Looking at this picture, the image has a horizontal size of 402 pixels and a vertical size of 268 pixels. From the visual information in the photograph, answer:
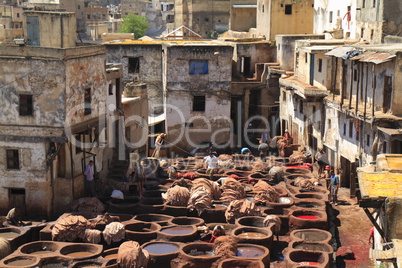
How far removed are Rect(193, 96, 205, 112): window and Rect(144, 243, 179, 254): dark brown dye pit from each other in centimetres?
1667

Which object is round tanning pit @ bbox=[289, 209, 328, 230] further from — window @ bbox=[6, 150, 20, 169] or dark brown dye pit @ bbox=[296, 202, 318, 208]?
window @ bbox=[6, 150, 20, 169]

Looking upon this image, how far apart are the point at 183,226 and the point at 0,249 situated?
18.4ft

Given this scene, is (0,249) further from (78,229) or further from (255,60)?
(255,60)

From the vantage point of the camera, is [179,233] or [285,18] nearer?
[179,233]

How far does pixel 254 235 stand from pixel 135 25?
70.0 m

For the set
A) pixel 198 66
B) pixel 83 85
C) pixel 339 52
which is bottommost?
pixel 198 66

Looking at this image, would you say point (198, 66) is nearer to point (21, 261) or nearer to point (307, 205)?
point (307, 205)

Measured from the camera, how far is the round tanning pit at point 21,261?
1854 cm

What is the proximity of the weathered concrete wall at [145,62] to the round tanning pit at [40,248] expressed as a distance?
18231 mm

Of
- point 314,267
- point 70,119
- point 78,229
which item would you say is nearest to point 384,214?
point 314,267

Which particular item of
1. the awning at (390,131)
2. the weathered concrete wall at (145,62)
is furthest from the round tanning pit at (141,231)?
the weathered concrete wall at (145,62)

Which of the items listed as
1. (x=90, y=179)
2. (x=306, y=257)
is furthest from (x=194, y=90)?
(x=306, y=257)

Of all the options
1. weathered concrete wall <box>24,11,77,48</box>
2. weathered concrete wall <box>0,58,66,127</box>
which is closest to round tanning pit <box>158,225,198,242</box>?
weathered concrete wall <box>0,58,66,127</box>

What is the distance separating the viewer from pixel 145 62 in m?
37.6
